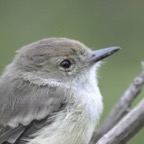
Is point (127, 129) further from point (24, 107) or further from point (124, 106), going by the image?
point (24, 107)

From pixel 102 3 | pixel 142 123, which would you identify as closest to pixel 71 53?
pixel 142 123

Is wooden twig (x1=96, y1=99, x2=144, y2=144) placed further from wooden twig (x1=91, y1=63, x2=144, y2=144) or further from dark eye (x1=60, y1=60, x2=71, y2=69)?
dark eye (x1=60, y1=60, x2=71, y2=69)

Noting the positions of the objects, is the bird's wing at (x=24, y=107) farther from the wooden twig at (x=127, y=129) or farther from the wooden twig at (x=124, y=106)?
the wooden twig at (x=127, y=129)

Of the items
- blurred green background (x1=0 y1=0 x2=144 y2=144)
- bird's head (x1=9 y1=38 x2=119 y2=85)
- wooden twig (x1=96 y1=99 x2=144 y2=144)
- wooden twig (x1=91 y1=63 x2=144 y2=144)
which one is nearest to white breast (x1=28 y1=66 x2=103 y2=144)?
wooden twig (x1=91 y1=63 x2=144 y2=144)

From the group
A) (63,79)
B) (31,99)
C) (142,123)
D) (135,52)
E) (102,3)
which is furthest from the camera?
(102,3)

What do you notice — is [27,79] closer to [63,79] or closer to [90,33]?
[63,79]

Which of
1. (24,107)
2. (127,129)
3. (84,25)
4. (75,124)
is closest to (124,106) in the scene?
(75,124)
